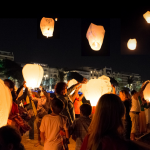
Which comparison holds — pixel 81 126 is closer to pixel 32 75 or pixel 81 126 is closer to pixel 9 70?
pixel 32 75

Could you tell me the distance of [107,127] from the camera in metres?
1.58

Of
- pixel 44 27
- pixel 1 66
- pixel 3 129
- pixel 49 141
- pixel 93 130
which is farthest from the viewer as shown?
pixel 1 66

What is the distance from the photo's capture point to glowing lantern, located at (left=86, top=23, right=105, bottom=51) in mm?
6136

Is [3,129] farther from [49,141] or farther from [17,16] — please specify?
[17,16]

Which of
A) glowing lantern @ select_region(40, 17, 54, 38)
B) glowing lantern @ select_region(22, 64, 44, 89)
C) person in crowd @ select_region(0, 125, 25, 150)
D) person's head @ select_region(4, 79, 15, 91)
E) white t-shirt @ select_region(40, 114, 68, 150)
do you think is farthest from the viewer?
glowing lantern @ select_region(40, 17, 54, 38)

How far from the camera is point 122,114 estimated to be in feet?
5.47

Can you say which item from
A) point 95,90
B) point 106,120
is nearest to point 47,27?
point 95,90

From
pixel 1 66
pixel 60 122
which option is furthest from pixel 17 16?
pixel 1 66

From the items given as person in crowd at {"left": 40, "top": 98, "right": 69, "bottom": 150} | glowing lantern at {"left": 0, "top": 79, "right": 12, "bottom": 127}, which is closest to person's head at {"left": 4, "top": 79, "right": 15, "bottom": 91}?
person in crowd at {"left": 40, "top": 98, "right": 69, "bottom": 150}

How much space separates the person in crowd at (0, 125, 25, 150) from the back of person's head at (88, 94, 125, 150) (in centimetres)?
55

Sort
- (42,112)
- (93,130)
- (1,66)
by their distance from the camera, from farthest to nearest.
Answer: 1. (1,66)
2. (42,112)
3. (93,130)

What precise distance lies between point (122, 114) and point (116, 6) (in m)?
3.76

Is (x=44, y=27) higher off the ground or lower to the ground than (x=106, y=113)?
higher

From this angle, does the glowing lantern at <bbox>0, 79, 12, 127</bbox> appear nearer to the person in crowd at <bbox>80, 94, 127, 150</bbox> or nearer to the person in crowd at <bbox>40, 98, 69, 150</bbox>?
the person in crowd at <bbox>80, 94, 127, 150</bbox>
